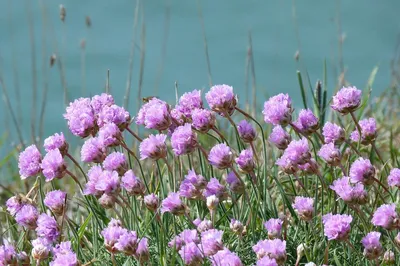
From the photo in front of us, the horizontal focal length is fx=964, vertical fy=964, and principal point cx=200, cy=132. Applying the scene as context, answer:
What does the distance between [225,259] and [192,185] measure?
33cm

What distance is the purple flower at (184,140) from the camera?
7.02ft

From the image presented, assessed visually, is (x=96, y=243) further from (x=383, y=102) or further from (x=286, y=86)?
(x=286, y=86)

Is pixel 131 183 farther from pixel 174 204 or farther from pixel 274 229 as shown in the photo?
pixel 274 229

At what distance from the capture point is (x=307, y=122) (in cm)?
226

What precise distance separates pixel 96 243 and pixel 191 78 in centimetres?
794

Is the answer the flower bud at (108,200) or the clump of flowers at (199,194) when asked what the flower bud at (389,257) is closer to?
the clump of flowers at (199,194)

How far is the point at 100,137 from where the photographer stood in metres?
2.20

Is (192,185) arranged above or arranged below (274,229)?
above

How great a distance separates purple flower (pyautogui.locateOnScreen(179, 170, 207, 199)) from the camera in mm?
2164

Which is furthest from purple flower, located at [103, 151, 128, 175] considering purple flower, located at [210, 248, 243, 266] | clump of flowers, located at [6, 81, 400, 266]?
purple flower, located at [210, 248, 243, 266]

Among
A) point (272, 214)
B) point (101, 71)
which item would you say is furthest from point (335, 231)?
point (101, 71)

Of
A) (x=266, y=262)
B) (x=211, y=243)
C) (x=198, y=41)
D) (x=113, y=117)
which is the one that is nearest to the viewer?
(x=266, y=262)

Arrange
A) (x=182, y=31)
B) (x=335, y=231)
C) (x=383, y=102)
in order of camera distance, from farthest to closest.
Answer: (x=182, y=31) → (x=383, y=102) → (x=335, y=231)

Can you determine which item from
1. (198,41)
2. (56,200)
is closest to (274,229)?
(56,200)
